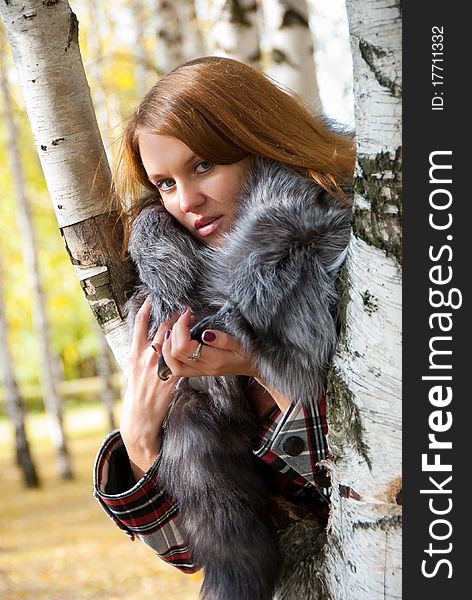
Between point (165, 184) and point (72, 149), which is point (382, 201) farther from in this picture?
point (72, 149)

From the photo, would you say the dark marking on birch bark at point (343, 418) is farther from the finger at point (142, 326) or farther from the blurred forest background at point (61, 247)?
the blurred forest background at point (61, 247)

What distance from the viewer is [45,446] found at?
690 inches

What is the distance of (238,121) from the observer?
191 cm

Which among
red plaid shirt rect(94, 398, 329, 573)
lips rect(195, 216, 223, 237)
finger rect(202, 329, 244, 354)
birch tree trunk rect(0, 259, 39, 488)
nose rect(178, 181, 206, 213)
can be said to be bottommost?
birch tree trunk rect(0, 259, 39, 488)

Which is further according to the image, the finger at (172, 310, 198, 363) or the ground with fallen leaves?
the ground with fallen leaves

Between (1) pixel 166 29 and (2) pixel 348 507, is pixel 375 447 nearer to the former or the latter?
(2) pixel 348 507

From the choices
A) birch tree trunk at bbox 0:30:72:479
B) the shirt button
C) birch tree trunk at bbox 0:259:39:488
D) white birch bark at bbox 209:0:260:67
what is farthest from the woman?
birch tree trunk at bbox 0:259:39:488

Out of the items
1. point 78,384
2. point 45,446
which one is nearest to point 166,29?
point 45,446

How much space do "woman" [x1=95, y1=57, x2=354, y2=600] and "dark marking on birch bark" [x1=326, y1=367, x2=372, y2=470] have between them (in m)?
0.15

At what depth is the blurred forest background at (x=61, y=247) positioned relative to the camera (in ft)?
12.8

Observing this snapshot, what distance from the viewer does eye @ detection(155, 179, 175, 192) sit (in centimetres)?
199

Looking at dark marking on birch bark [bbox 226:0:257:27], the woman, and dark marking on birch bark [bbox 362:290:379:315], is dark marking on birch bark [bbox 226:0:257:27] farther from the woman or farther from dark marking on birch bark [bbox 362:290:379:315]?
dark marking on birch bark [bbox 362:290:379:315]

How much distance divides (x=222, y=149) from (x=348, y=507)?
905 millimetres

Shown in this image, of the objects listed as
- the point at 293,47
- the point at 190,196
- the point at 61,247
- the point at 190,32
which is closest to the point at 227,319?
the point at 190,196
